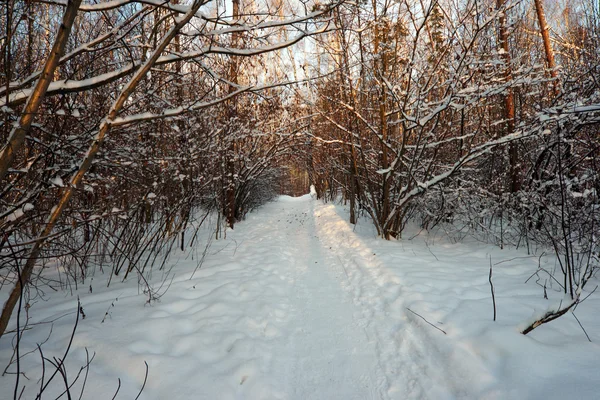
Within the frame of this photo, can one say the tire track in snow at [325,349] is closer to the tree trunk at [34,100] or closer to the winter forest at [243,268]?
the winter forest at [243,268]

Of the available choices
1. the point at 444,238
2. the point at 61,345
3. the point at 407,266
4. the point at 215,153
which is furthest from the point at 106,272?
the point at 444,238

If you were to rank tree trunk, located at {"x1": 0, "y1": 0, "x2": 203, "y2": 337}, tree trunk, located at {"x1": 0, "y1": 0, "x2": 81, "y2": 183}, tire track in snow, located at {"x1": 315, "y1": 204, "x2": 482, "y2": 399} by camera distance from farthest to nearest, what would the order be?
tire track in snow, located at {"x1": 315, "y1": 204, "x2": 482, "y2": 399}, tree trunk, located at {"x1": 0, "y1": 0, "x2": 203, "y2": 337}, tree trunk, located at {"x1": 0, "y1": 0, "x2": 81, "y2": 183}

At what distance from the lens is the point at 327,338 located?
8.26ft

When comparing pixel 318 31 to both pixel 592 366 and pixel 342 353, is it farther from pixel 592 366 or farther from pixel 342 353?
pixel 592 366

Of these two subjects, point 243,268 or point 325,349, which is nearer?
point 325,349

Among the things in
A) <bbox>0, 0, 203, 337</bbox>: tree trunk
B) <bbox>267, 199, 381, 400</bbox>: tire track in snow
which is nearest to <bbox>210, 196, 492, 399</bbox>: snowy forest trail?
<bbox>267, 199, 381, 400</bbox>: tire track in snow

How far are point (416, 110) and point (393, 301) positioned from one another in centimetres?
340

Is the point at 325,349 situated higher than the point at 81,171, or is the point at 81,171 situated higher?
the point at 81,171

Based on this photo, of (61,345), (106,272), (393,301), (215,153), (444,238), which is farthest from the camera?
(444,238)

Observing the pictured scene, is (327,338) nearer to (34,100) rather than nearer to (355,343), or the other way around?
(355,343)

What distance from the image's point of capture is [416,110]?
467 cm

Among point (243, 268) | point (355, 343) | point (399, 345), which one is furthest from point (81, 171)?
point (243, 268)

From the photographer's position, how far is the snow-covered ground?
170 cm

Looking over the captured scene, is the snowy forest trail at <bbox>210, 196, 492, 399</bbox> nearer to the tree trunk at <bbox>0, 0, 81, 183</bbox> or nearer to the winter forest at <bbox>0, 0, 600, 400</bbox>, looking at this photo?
the winter forest at <bbox>0, 0, 600, 400</bbox>
